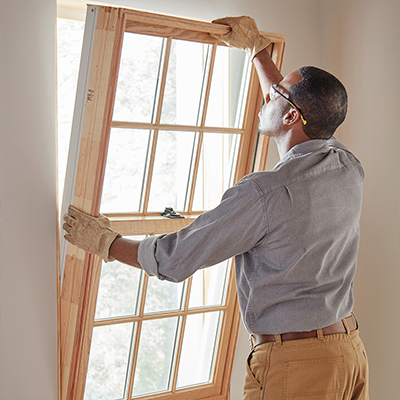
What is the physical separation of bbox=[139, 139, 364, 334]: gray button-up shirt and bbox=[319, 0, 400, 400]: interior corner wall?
30.1 inches

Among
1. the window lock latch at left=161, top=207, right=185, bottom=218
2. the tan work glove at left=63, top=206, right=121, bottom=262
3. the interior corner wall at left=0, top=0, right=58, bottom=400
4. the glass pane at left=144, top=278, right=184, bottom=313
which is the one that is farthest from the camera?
the glass pane at left=144, top=278, right=184, bottom=313

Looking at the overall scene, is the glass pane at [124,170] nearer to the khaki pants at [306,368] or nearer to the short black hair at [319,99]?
the short black hair at [319,99]

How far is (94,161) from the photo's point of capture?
5.82 ft

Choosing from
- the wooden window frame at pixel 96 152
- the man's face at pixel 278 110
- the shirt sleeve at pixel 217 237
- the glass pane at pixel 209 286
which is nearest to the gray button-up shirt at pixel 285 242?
the shirt sleeve at pixel 217 237

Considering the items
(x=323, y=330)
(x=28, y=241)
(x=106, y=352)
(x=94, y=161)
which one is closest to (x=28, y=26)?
(x=94, y=161)

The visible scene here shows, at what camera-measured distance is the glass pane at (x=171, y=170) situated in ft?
6.55

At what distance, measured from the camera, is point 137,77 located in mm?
1858

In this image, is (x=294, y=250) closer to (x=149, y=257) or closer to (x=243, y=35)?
(x=149, y=257)

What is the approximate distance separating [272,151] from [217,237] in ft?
3.84

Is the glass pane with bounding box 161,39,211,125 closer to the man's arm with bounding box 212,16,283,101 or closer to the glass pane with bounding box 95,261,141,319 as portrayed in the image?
the man's arm with bounding box 212,16,283,101

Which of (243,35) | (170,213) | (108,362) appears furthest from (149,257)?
(243,35)

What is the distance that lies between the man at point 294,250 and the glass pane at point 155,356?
27.4 inches

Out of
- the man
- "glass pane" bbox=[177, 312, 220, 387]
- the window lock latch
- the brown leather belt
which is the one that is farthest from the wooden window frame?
the brown leather belt

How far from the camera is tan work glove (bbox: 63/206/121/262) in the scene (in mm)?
1618
